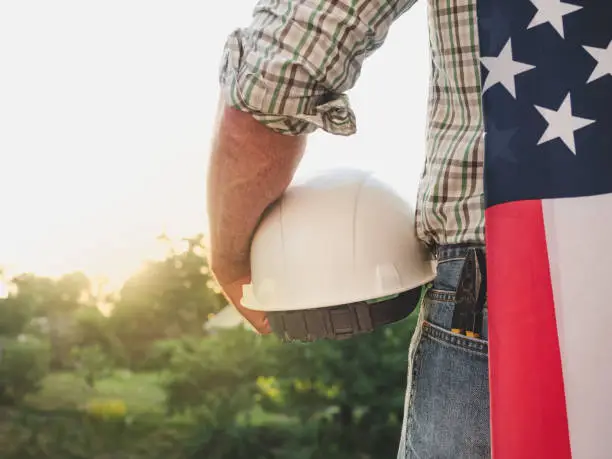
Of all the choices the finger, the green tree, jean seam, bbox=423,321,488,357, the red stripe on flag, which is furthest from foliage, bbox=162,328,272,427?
the red stripe on flag

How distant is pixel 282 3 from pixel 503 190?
11.4 inches

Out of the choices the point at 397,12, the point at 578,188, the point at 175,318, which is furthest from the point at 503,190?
the point at 175,318

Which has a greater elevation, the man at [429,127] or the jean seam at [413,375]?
the man at [429,127]

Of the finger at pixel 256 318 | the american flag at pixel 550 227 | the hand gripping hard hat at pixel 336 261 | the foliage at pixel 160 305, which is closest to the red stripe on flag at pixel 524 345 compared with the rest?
the american flag at pixel 550 227

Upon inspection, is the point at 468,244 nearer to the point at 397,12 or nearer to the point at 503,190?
the point at 503,190

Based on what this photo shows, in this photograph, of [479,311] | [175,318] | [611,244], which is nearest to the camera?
[611,244]

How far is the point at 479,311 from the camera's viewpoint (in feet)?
2.27

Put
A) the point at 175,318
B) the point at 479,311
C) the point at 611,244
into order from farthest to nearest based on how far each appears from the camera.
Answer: the point at 175,318
the point at 479,311
the point at 611,244

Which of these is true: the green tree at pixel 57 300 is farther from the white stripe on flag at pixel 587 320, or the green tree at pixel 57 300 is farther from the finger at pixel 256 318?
the white stripe on flag at pixel 587 320

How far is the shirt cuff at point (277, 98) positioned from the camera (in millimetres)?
716

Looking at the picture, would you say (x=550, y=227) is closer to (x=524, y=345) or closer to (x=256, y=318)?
(x=524, y=345)

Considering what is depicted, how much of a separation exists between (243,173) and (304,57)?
161 millimetres

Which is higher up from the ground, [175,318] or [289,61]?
[289,61]

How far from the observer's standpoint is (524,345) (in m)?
0.57
